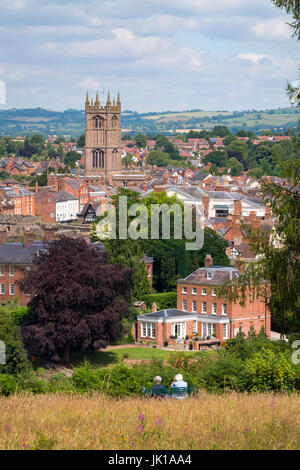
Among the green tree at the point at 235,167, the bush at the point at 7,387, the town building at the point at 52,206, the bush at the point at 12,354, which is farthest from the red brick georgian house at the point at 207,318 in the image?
the green tree at the point at 235,167

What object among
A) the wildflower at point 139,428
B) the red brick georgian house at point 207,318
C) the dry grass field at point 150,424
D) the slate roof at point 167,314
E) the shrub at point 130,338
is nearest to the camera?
the dry grass field at point 150,424

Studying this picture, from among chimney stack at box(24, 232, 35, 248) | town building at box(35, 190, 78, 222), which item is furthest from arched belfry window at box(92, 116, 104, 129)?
chimney stack at box(24, 232, 35, 248)

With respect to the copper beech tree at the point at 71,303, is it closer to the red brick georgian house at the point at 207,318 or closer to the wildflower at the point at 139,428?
the red brick georgian house at the point at 207,318

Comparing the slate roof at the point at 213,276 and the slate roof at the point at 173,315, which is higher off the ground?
the slate roof at the point at 213,276

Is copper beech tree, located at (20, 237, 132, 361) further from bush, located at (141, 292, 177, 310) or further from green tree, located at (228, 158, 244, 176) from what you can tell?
green tree, located at (228, 158, 244, 176)

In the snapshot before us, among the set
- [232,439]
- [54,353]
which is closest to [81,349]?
[54,353]

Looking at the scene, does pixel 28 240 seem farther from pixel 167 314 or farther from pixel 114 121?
pixel 114 121
